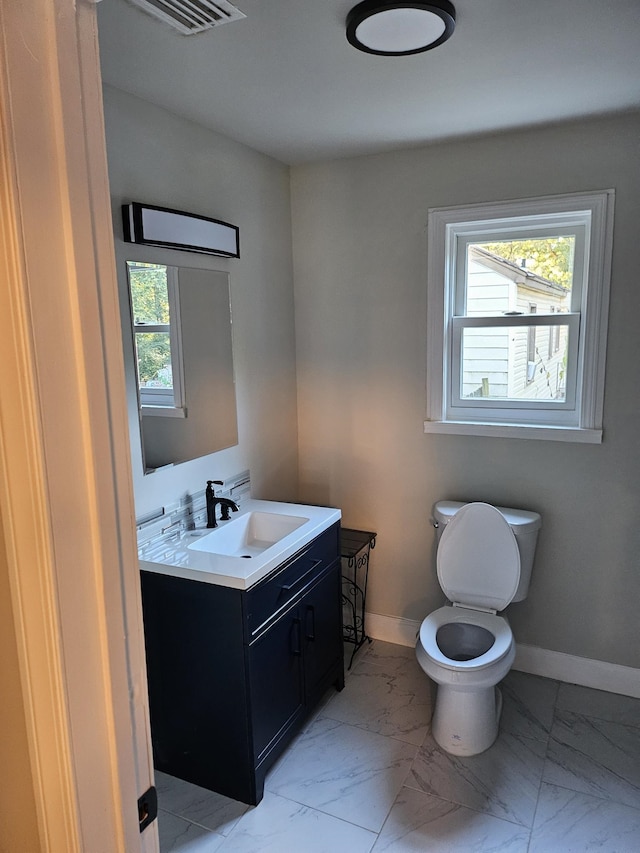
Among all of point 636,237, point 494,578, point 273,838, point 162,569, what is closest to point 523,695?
point 494,578

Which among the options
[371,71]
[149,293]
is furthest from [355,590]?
[371,71]

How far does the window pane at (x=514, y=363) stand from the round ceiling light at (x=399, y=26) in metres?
1.38

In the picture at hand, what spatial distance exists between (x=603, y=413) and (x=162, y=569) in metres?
1.89

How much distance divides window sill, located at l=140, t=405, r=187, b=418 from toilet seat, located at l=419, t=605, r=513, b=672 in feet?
4.31

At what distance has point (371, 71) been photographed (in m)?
1.86

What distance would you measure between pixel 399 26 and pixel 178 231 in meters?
1.04

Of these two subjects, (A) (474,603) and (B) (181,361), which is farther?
(A) (474,603)

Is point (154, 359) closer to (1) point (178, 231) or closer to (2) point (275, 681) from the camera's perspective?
(1) point (178, 231)

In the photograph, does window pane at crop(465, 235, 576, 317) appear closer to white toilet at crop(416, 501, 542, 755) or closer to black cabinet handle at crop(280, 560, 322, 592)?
white toilet at crop(416, 501, 542, 755)

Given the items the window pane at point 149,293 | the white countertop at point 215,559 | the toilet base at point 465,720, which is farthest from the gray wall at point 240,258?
the toilet base at point 465,720

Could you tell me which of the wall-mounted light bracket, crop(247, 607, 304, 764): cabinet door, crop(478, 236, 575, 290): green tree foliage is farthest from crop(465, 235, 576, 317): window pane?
crop(247, 607, 304, 764): cabinet door

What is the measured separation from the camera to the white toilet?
232cm

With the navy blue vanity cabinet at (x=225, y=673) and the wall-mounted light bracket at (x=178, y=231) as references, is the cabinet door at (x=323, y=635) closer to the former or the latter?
the navy blue vanity cabinet at (x=225, y=673)

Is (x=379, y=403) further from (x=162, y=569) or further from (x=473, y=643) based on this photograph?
(x=162, y=569)
